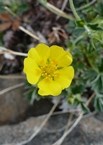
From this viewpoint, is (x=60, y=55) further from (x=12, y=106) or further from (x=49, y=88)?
(x=12, y=106)

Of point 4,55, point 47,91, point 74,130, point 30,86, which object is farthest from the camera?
point 4,55

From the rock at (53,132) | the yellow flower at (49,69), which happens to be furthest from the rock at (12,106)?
the yellow flower at (49,69)

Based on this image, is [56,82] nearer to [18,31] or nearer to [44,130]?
[44,130]

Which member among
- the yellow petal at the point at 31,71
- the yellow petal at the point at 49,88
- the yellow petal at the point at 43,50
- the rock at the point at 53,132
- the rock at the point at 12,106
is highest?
the yellow petal at the point at 43,50

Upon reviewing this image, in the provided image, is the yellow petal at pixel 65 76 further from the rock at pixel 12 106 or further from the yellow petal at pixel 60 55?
the rock at pixel 12 106

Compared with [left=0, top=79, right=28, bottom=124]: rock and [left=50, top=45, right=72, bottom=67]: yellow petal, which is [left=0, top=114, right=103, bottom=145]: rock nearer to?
[left=0, top=79, right=28, bottom=124]: rock

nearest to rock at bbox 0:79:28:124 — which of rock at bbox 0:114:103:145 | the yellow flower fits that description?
rock at bbox 0:114:103:145

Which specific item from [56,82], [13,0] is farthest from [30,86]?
[13,0]
